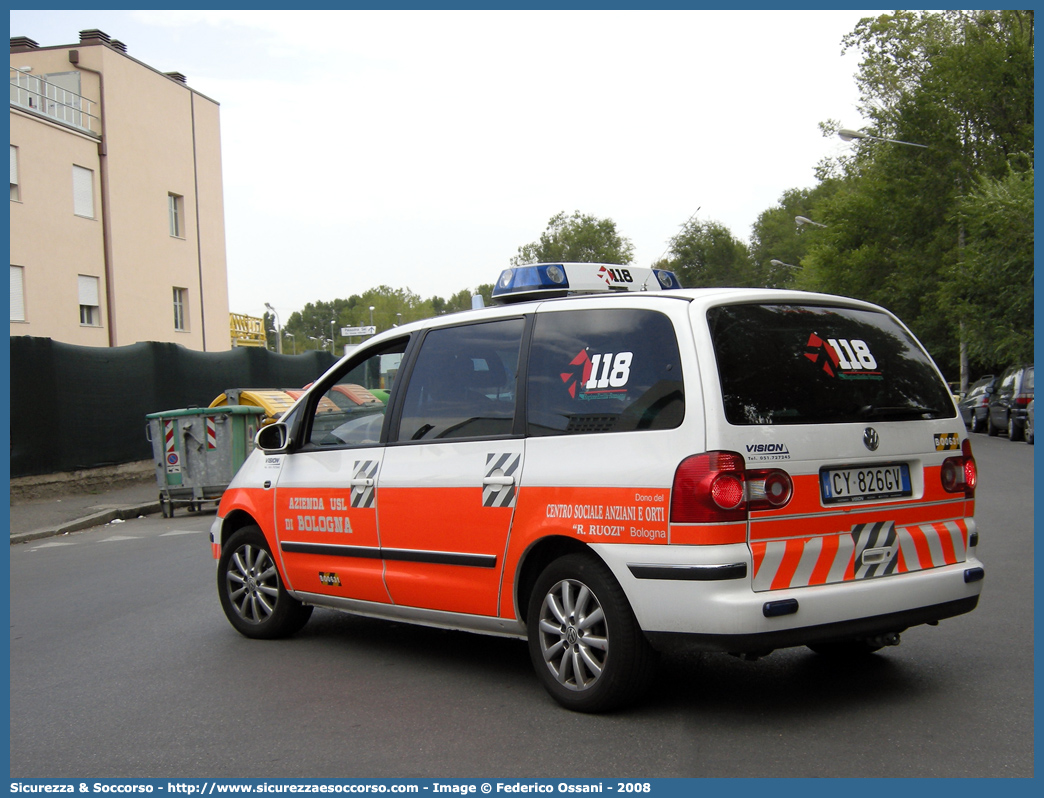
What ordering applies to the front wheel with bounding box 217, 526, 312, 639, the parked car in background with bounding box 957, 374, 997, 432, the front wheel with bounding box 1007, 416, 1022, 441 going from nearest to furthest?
the front wheel with bounding box 217, 526, 312, 639 → the front wheel with bounding box 1007, 416, 1022, 441 → the parked car in background with bounding box 957, 374, 997, 432

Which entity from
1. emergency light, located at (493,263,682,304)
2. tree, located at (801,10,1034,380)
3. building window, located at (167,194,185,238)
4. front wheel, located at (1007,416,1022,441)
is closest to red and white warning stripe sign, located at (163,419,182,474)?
emergency light, located at (493,263,682,304)

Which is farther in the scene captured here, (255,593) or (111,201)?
(111,201)

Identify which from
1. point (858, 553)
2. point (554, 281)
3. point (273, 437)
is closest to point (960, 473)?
point (858, 553)

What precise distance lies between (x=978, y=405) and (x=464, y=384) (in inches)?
1069

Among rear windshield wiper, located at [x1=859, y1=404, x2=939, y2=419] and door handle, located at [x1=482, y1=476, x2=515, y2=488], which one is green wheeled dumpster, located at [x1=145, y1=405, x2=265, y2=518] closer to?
door handle, located at [x1=482, y1=476, x2=515, y2=488]

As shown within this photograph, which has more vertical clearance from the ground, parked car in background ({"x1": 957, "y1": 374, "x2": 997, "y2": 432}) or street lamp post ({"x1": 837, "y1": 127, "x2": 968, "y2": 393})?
street lamp post ({"x1": 837, "y1": 127, "x2": 968, "y2": 393})

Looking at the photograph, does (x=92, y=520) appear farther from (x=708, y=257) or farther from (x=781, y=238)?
(x=781, y=238)

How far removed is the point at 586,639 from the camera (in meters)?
4.61

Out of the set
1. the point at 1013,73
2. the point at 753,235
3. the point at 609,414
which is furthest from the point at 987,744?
the point at 753,235

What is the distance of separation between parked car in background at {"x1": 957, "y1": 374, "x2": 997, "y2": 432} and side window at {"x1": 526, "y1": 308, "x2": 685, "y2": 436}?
25548 millimetres

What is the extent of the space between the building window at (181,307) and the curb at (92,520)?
24883 mm

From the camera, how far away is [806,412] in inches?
178

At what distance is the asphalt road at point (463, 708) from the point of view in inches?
160

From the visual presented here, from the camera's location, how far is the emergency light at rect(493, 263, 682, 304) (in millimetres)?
5824
